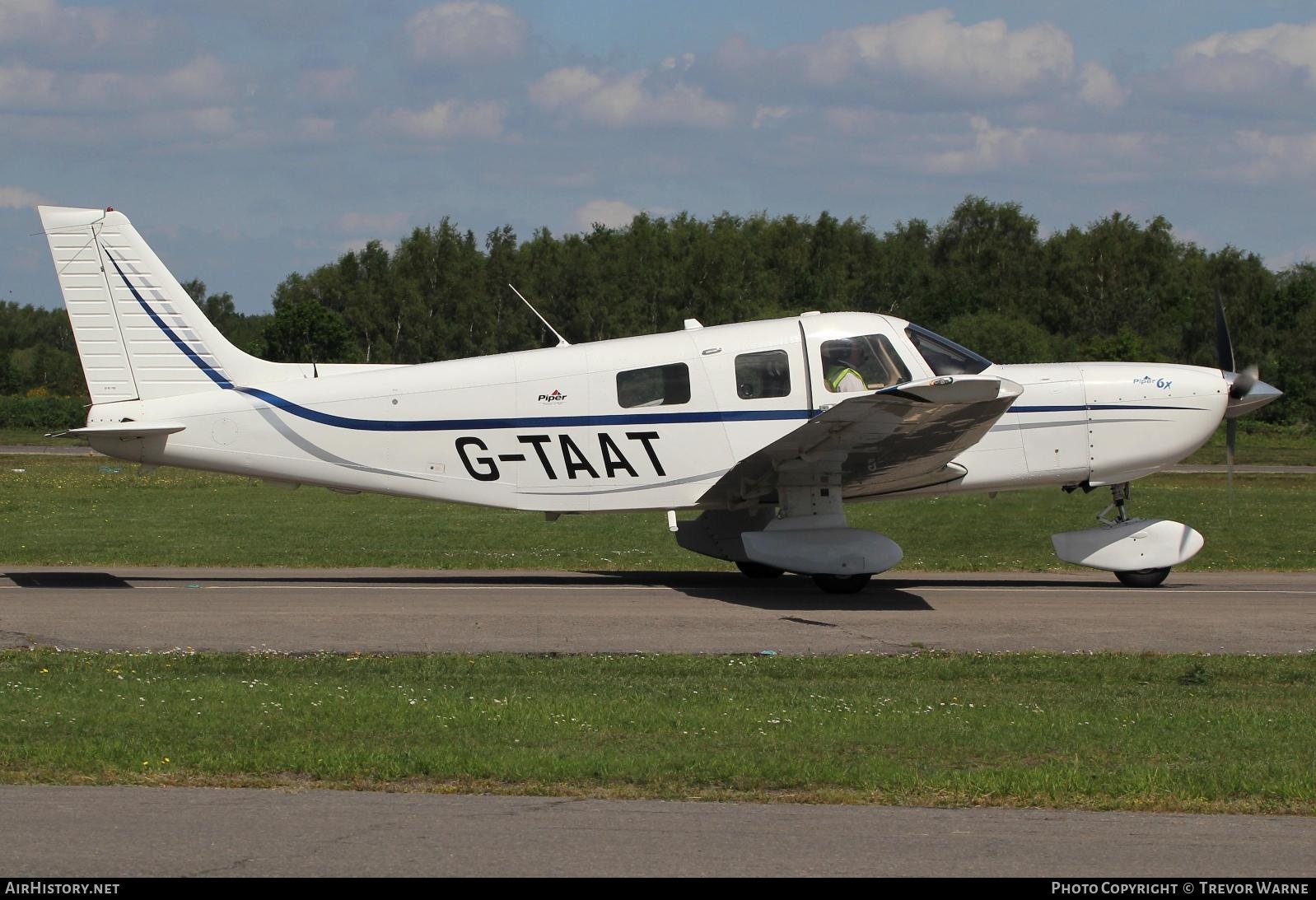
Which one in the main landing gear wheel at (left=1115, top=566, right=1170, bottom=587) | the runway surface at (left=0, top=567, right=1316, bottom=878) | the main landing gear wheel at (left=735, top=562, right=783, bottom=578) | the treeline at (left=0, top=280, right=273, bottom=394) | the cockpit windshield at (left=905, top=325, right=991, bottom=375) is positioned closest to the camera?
the runway surface at (left=0, top=567, right=1316, bottom=878)

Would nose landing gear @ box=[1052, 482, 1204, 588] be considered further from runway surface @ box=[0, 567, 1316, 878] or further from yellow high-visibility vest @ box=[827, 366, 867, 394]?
yellow high-visibility vest @ box=[827, 366, 867, 394]

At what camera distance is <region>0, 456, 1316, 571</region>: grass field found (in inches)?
715

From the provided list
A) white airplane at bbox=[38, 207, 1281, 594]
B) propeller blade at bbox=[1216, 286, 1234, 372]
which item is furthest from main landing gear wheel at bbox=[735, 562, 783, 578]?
propeller blade at bbox=[1216, 286, 1234, 372]

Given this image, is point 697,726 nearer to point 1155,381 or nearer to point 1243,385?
point 1155,381

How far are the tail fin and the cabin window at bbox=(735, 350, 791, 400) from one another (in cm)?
554

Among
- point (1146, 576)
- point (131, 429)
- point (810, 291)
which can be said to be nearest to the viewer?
point (131, 429)

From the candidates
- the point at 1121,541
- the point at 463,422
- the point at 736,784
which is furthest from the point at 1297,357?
the point at 736,784

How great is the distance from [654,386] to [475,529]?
884cm

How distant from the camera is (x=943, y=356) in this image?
14.2 m

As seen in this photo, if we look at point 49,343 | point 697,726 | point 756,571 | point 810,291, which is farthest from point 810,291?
point 49,343

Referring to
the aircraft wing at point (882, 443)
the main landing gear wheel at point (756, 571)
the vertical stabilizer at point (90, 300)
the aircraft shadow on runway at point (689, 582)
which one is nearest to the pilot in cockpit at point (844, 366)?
the aircraft wing at point (882, 443)

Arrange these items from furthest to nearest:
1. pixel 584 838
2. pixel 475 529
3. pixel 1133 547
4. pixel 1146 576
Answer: pixel 475 529
pixel 1146 576
pixel 1133 547
pixel 584 838

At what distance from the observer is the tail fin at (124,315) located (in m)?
14.0
